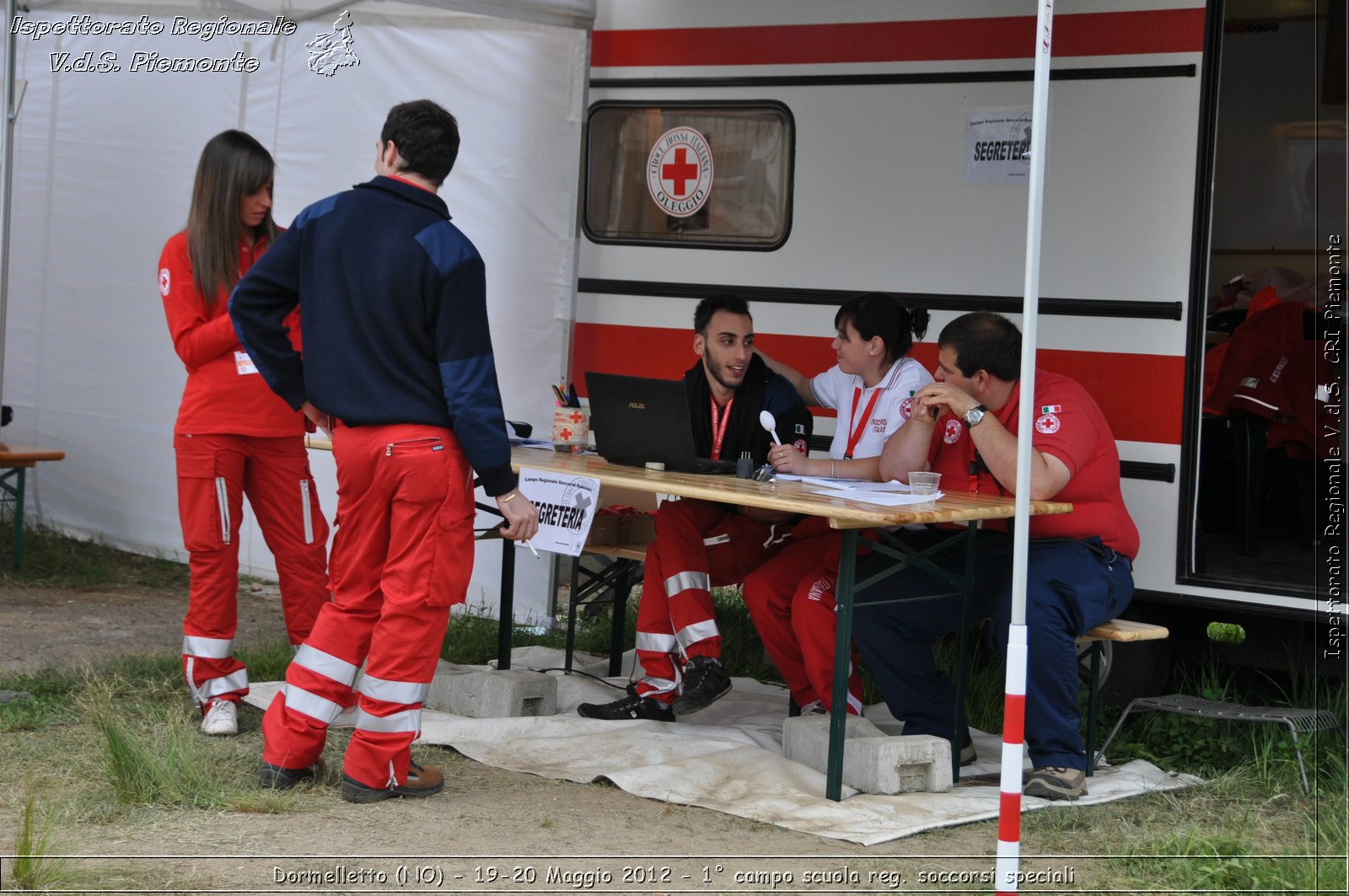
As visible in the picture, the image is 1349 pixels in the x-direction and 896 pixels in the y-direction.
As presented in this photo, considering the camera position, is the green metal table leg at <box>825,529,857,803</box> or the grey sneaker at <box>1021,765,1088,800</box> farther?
the grey sneaker at <box>1021,765,1088,800</box>

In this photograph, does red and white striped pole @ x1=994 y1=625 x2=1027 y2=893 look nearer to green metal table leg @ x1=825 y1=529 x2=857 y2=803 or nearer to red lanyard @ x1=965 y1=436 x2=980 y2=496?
green metal table leg @ x1=825 y1=529 x2=857 y2=803

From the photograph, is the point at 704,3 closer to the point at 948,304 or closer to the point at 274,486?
the point at 948,304

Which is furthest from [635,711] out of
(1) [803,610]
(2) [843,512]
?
(2) [843,512]

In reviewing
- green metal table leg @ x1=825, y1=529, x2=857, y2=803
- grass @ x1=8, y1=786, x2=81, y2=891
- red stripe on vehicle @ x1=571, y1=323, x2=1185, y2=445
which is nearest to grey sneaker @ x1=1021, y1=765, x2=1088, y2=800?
green metal table leg @ x1=825, y1=529, x2=857, y2=803

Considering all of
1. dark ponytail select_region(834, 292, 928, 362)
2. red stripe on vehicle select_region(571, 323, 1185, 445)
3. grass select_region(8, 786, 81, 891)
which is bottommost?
grass select_region(8, 786, 81, 891)

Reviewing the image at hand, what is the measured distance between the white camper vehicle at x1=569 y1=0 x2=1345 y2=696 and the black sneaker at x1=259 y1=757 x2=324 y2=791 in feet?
8.72

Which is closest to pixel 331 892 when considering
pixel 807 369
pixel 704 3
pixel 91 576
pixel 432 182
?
pixel 432 182

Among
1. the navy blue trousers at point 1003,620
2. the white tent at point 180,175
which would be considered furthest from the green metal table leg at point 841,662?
the white tent at point 180,175

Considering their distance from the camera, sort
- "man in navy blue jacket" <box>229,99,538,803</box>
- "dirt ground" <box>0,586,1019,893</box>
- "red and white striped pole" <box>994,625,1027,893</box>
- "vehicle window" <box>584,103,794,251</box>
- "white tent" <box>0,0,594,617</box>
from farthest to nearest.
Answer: "white tent" <box>0,0,594,617</box> → "vehicle window" <box>584,103,794,251</box> → "man in navy blue jacket" <box>229,99,538,803</box> → "dirt ground" <box>0,586,1019,893</box> → "red and white striped pole" <box>994,625,1027,893</box>

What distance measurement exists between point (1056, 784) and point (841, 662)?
750mm

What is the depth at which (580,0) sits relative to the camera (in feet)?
20.9

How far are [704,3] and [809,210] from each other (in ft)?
3.31

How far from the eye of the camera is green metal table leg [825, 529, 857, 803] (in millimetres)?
4078

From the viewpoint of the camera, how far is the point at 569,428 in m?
5.31
